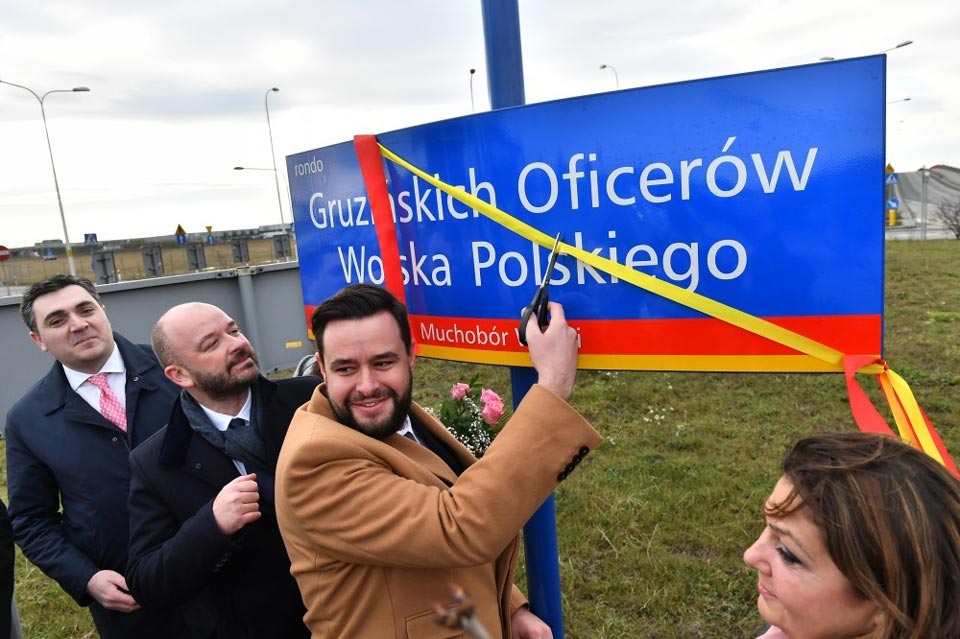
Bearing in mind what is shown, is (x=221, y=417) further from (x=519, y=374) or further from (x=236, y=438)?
(x=519, y=374)

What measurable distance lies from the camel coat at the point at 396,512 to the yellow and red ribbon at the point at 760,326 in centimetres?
53

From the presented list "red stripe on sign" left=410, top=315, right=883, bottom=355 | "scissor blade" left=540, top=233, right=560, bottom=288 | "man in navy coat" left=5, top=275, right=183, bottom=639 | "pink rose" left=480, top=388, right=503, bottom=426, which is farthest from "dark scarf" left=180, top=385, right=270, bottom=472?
"pink rose" left=480, top=388, right=503, bottom=426

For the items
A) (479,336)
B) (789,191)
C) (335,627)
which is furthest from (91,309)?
(789,191)

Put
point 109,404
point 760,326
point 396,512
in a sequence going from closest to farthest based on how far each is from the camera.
A: point 396,512 < point 760,326 < point 109,404

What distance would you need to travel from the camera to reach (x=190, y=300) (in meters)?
5.49

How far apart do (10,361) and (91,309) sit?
336cm

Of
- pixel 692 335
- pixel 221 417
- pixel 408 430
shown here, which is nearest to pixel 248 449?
pixel 221 417

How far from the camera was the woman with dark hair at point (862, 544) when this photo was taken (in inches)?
41.6

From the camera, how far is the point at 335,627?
151cm

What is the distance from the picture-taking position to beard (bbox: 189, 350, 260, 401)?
2117mm

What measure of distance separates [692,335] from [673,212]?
0.34 metres

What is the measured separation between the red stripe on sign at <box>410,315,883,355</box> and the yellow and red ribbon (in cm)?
2

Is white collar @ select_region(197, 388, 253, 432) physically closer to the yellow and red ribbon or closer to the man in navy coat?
the man in navy coat

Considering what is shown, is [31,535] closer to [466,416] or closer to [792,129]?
[466,416]
